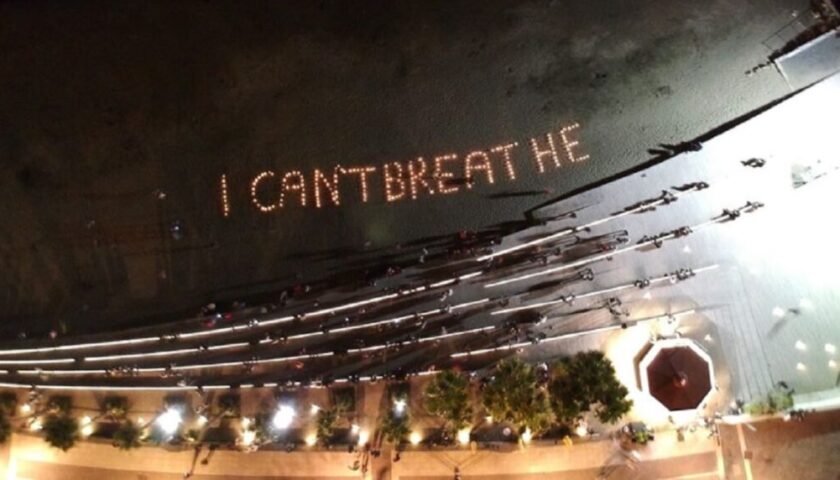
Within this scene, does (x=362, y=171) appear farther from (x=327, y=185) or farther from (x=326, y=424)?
(x=326, y=424)

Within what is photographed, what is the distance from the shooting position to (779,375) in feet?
56.6

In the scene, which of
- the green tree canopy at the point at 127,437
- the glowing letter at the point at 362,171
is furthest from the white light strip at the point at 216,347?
the glowing letter at the point at 362,171

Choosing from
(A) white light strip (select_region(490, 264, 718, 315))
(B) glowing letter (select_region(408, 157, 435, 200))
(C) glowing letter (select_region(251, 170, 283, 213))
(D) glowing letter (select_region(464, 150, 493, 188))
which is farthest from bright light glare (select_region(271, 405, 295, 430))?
(D) glowing letter (select_region(464, 150, 493, 188))

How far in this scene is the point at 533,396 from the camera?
53.3ft

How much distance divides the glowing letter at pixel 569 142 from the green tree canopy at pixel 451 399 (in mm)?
6598

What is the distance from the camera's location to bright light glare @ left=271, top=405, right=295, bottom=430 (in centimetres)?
1731

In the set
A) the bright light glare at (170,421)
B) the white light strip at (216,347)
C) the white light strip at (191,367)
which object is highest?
the white light strip at (216,347)

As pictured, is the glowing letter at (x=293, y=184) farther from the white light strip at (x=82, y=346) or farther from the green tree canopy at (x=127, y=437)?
the green tree canopy at (x=127, y=437)

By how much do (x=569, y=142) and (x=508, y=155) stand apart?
168 cm

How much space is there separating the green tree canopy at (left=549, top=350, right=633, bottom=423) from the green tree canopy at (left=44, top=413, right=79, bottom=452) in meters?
12.0

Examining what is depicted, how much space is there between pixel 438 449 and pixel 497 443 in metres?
1.49

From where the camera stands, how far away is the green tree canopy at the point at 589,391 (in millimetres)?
16188

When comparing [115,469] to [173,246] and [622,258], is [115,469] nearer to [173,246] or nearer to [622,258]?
[173,246]

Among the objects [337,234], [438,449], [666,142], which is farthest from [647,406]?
[337,234]
